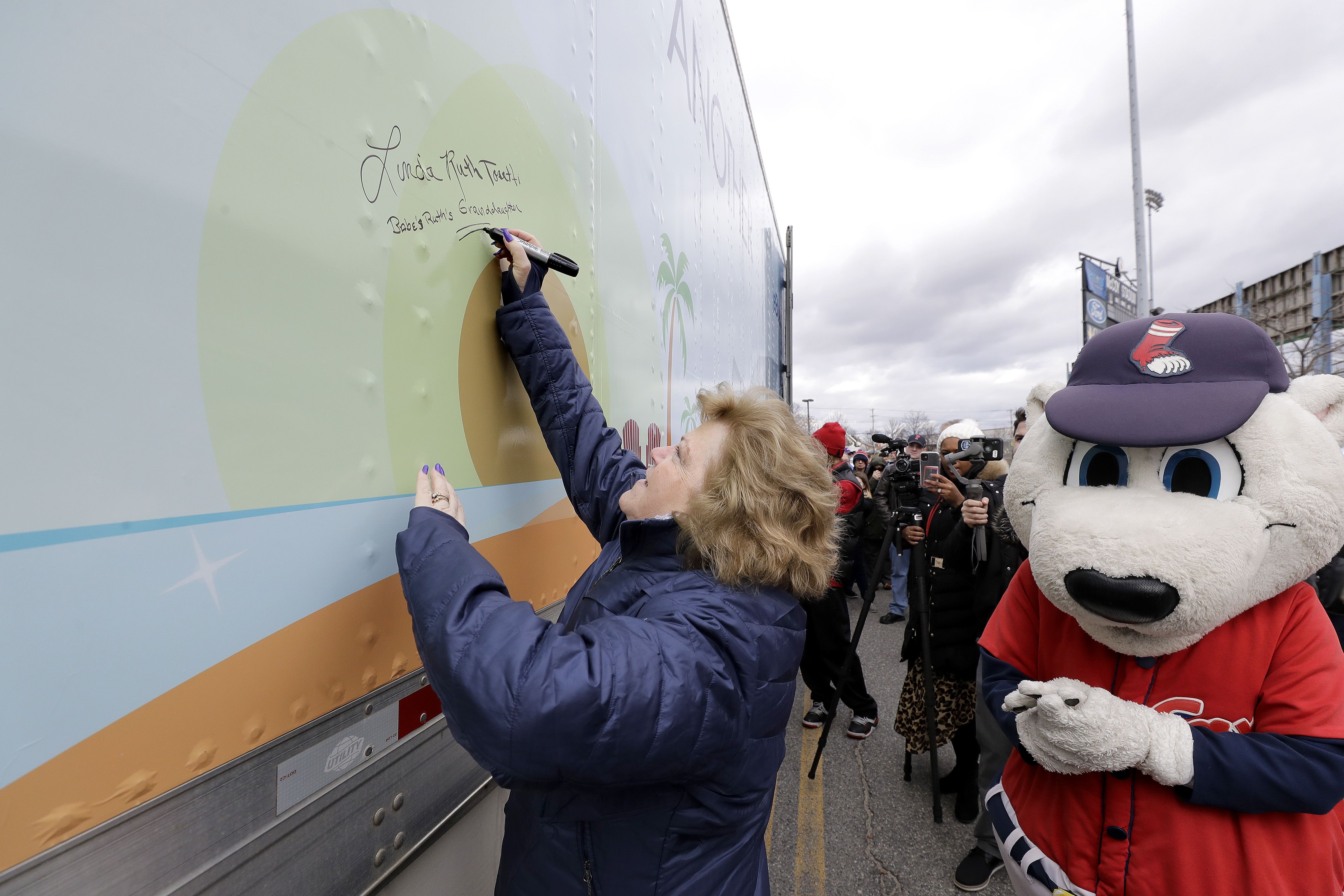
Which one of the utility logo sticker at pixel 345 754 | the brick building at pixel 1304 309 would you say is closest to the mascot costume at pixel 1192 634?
the utility logo sticker at pixel 345 754

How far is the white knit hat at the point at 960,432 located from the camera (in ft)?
12.6

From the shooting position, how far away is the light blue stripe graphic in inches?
20.0

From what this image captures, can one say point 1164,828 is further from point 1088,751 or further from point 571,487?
point 571,487

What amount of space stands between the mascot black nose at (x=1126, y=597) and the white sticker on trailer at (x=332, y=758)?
4.12ft

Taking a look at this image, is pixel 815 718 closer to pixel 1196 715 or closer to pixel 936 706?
pixel 936 706

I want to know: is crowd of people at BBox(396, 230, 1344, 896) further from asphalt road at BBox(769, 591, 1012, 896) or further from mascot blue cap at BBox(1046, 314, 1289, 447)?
asphalt road at BBox(769, 591, 1012, 896)

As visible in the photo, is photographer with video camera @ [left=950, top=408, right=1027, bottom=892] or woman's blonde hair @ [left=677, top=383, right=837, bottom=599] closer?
woman's blonde hair @ [left=677, top=383, right=837, bottom=599]

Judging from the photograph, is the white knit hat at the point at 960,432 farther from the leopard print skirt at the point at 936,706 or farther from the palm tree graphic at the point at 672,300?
the palm tree graphic at the point at 672,300

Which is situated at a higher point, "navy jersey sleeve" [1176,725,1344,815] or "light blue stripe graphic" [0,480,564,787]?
Answer: "light blue stripe graphic" [0,480,564,787]

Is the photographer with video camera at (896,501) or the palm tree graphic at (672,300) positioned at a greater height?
the palm tree graphic at (672,300)

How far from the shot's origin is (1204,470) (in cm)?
121

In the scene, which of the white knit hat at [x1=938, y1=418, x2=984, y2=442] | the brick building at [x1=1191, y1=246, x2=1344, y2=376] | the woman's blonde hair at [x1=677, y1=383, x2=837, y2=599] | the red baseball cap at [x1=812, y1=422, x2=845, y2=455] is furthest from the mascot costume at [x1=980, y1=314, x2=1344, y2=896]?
the brick building at [x1=1191, y1=246, x2=1344, y2=376]
